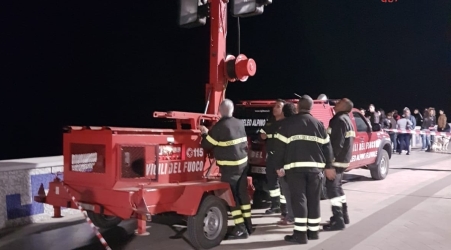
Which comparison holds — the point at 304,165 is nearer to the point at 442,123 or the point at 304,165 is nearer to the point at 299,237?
the point at 299,237

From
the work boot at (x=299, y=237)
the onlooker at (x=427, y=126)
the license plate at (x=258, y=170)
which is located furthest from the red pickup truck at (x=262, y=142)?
the onlooker at (x=427, y=126)

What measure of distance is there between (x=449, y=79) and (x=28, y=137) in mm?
36707

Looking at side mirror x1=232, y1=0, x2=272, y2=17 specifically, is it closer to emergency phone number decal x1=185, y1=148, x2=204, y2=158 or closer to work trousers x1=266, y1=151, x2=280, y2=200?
emergency phone number decal x1=185, y1=148, x2=204, y2=158

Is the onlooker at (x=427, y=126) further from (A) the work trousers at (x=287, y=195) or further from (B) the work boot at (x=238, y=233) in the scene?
(B) the work boot at (x=238, y=233)

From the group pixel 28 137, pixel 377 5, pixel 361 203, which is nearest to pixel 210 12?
pixel 361 203

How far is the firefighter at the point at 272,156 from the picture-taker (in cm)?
769

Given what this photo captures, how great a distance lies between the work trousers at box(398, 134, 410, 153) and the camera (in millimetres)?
18141

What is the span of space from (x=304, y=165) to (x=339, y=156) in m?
1.08

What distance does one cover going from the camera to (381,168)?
11.9 meters

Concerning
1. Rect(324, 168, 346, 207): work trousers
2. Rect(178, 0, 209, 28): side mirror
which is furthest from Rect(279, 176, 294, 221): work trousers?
Rect(178, 0, 209, 28): side mirror

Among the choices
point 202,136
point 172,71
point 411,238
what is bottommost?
point 411,238

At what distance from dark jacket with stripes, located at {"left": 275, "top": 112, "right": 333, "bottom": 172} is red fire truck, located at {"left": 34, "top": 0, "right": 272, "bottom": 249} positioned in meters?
0.95

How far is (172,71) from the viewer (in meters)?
52.4

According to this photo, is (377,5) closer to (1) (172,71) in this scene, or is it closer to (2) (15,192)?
(1) (172,71)
